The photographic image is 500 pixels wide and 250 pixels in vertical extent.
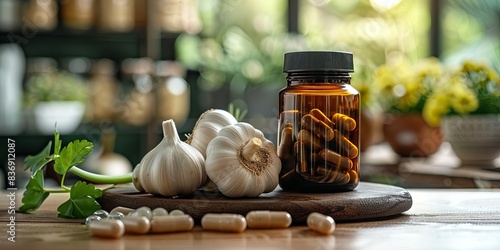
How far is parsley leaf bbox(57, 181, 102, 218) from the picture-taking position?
1.08 meters

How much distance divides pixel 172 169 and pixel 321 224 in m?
0.24

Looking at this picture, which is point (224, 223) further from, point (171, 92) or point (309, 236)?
point (171, 92)

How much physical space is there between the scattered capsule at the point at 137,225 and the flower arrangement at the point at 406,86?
1.88 meters

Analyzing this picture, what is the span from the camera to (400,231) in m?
0.98

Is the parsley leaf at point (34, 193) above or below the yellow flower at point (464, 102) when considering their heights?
below

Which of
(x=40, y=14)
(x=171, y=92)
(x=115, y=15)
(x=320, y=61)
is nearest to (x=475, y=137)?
(x=320, y=61)

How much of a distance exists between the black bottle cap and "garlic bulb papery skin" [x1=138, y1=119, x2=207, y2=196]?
18 centimetres

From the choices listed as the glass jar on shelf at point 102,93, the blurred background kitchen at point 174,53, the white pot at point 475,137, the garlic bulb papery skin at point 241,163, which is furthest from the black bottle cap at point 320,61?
the glass jar on shelf at point 102,93

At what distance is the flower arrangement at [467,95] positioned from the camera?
7.96 ft

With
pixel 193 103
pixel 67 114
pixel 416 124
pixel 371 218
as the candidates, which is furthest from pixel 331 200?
pixel 193 103

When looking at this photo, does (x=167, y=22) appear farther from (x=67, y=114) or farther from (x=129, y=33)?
(x=67, y=114)

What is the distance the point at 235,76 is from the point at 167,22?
1.35 feet

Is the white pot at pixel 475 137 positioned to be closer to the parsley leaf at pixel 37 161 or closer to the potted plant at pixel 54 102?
the parsley leaf at pixel 37 161

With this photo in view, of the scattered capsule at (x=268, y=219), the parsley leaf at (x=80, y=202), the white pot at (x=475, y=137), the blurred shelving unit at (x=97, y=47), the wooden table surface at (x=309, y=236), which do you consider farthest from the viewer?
the blurred shelving unit at (x=97, y=47)
